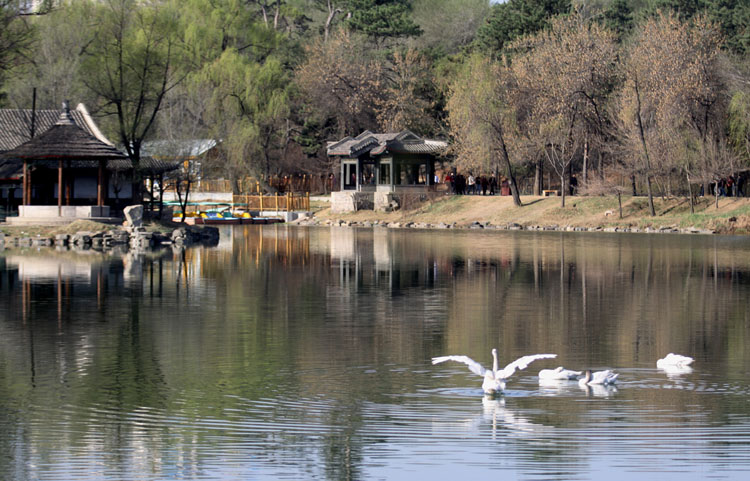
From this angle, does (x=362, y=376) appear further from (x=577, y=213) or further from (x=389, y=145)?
(x=389, y=145)

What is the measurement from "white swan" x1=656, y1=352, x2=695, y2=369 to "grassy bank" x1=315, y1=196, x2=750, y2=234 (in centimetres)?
4366

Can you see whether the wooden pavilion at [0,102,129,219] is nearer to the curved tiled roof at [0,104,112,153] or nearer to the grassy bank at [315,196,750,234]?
the curved tiled roof at [0,104,112,153]

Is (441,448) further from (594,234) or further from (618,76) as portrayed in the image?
(618,76)

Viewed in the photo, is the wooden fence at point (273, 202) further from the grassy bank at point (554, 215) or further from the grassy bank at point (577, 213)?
the grassy bank at point (577, 213)

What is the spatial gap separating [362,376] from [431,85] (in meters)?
73.0

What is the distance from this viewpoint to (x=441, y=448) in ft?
40.5

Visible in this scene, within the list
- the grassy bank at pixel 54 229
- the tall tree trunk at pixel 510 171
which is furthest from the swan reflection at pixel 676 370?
the tall tree trunk at pixel 510 171

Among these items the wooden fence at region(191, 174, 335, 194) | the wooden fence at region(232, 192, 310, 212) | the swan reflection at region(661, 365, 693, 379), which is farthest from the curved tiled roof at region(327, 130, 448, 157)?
the swan reflection at region(661, 365, 693, 379)

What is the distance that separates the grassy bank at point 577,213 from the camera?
60.3m

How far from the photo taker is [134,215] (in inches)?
1999

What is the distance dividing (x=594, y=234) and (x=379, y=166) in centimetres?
2563

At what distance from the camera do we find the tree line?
61.2m

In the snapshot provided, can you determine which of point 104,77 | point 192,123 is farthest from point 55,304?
point 192,123

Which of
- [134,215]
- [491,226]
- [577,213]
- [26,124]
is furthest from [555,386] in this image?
[491,226]
